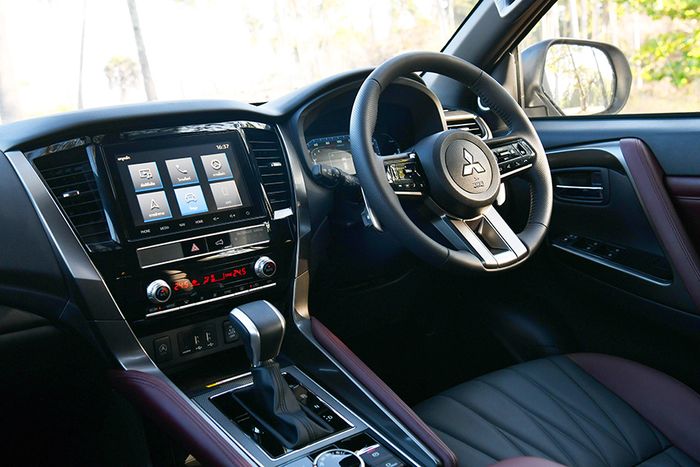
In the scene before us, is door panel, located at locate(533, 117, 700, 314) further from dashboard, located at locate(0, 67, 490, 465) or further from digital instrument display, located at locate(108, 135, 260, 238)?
digital instrument display, located at locate(108, 135, 260, 238)

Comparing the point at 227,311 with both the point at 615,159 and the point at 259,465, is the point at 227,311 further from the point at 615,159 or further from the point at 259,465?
the point at 615,159

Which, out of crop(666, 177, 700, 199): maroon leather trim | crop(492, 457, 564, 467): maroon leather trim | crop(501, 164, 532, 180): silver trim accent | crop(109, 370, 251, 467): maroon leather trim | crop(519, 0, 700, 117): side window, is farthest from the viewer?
crop(519, 0, 700, 117): side window

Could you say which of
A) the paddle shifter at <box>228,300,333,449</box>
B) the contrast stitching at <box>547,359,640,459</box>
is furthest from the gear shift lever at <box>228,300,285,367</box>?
the contrast stitching at <box>547,359,640,459</box>

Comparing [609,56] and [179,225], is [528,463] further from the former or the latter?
[609,56]

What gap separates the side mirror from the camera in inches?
88.1

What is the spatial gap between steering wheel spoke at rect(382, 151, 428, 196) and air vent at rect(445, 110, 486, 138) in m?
0.52

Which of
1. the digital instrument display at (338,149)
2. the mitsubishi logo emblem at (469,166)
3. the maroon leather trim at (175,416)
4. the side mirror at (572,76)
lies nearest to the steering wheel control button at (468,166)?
the mitsubishi logo emblem at (469,166)

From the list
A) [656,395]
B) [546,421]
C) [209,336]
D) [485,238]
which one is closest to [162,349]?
[209,336]

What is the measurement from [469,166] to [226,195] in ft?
1.82

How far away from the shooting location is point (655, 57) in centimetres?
218

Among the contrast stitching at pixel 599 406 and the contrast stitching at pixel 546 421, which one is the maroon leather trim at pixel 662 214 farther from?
the contrast stitching at pixel 546 421

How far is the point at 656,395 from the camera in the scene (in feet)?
5.16

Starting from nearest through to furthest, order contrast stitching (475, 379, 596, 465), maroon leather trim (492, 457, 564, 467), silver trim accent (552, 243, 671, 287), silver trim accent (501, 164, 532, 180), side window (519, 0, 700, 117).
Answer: maroon leather trim (492, 457, 564, 467), contrast stitching (475, 379, 596, 465), silver trim accent (501, 164, 532, 180), silver trim accent (552, 243, 671, 287), side window (519, 0, 700, 117)

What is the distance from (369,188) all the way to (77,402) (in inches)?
37.3
